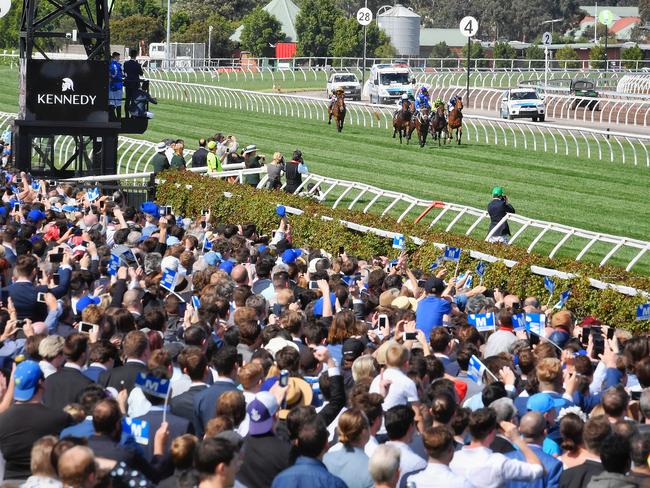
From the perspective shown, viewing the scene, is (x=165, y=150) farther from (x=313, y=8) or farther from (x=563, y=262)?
(x=313, y=8)

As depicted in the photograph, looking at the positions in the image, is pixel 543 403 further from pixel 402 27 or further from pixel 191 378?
pixel 402 27

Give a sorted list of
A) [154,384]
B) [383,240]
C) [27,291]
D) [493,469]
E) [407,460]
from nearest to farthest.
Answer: [493,469]
[407,460]
[154,384]
[27,291]
[383,240]

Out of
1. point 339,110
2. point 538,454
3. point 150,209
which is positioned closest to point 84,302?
point 538,454

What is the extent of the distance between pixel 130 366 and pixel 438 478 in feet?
7.82

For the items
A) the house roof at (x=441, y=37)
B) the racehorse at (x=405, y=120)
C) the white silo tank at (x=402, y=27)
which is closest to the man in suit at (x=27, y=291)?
the racehorse at (x=405, y=120)

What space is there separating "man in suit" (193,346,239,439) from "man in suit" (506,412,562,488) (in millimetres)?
1590

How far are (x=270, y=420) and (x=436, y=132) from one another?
25266 mm

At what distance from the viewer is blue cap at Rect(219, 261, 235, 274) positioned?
1195cm

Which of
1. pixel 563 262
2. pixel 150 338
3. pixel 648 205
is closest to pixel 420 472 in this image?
pixel 150 338

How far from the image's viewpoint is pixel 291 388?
7.24 metres

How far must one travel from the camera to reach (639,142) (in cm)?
3000

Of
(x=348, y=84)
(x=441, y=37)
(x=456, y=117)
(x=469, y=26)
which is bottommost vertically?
(x=456, y=117)

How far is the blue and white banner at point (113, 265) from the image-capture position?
37.7 ft

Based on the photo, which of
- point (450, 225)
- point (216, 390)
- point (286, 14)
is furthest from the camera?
point (286, 14)
